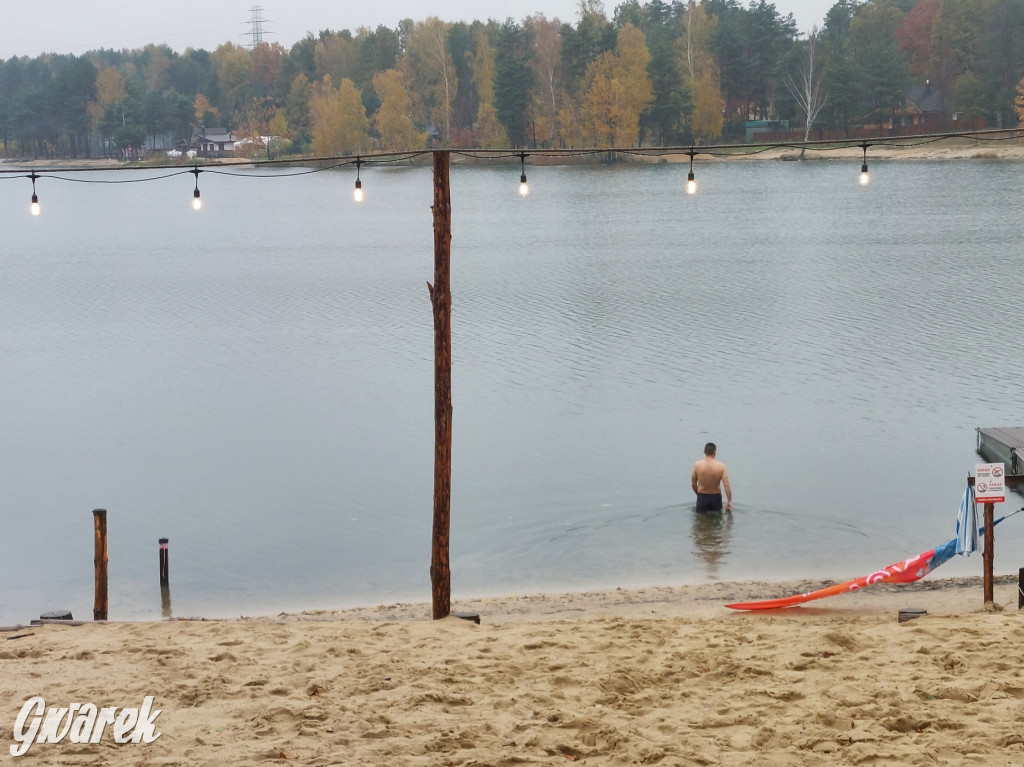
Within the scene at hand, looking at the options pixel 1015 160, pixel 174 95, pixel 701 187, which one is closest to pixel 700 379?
pixel 701 187

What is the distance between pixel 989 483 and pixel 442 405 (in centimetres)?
612

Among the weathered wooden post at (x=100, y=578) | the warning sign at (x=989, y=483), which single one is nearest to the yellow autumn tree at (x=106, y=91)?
the weathered wooden post at (x=100, y=578)

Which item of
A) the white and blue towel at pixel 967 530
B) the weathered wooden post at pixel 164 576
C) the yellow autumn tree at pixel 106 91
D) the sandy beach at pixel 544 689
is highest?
the yellow autumn tree at pixel 106 91

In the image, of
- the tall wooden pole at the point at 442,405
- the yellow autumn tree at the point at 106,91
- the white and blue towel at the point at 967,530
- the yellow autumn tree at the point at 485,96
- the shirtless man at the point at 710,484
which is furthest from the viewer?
the yellow autumn tree at the point at 106,91

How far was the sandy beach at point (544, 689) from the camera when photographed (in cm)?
892

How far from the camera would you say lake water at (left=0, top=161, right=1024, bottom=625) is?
18625mm

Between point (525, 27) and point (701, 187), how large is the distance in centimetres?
6595

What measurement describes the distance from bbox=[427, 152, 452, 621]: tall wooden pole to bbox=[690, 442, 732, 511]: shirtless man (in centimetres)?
664

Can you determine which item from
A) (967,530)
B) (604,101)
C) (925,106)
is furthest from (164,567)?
(925,106)

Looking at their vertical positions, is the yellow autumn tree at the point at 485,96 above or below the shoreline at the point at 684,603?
above

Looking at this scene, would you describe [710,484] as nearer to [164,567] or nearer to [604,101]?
[164,567]

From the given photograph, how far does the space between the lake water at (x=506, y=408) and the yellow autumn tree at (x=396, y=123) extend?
8657 centimetres

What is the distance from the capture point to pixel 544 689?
10320 mm

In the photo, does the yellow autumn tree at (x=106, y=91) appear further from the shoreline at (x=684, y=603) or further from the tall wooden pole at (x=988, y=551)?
the tall wooden pole at (x=988, y=551)
